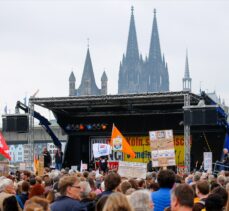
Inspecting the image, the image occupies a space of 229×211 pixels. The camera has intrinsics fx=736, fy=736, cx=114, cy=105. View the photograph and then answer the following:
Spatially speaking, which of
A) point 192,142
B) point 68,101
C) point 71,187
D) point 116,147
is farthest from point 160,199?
point 192,142

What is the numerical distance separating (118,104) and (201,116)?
5.50m

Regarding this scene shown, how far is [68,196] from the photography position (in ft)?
26.1

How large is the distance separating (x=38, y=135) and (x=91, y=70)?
5078 inches

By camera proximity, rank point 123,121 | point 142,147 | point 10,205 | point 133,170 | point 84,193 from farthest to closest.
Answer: point 142,147 < point 123,121 < point 133,170 < point 84,193 < point 10,205

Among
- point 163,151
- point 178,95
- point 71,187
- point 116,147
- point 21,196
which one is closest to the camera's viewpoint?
point 71,187

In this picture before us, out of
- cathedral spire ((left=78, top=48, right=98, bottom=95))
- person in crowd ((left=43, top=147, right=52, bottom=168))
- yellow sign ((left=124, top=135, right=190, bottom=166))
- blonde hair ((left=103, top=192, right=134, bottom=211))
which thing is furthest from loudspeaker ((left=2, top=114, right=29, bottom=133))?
cathedral spire ((left=78, top=48, right=98, bottom=95))

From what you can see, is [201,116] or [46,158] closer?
[201,116]

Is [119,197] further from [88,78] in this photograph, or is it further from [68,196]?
[88,78]

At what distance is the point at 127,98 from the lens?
89.7 ft

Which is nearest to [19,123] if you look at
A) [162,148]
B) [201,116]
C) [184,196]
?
[201,116]

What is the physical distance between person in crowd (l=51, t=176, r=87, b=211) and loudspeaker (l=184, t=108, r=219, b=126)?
16264 millimetres

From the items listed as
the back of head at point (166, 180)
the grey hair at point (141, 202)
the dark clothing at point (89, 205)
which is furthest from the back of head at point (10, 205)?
the back of head at point (166, 180)

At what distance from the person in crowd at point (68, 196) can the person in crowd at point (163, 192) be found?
2.99 feet

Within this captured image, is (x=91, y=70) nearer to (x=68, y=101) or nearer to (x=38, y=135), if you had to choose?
(x=38, y=135)
